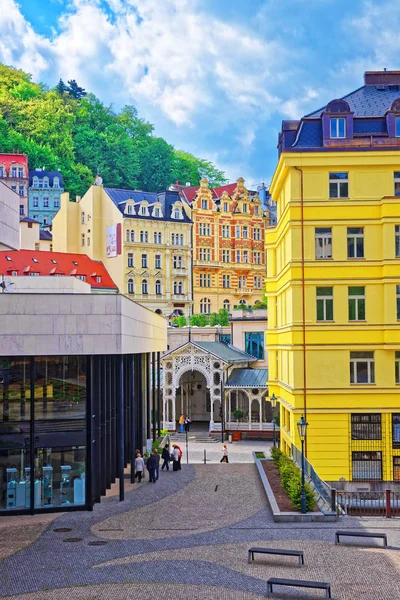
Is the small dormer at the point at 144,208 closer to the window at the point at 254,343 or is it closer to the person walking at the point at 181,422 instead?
the window at the point at 254,343

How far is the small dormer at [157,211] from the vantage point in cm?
8288

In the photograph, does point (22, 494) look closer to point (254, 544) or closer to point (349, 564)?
point (254, 544)

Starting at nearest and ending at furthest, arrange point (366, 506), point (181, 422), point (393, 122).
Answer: point (366, 506)
point (393, 122)
point (181, 422)

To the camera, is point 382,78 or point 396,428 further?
point 382,78

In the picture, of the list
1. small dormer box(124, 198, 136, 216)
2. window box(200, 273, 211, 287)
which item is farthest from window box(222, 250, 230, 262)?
small dormer box(124, 198, 136, 216)

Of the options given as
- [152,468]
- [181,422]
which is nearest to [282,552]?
[152,468]

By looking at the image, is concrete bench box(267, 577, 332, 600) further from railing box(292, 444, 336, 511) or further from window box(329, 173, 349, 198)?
window box(329, 173, 349, 198)

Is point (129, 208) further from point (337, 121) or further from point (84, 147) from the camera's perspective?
point (337, 121)

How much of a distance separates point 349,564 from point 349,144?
19326 millimetres

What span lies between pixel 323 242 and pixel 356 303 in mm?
2824

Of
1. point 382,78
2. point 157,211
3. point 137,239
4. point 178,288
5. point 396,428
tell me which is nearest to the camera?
point 396,428

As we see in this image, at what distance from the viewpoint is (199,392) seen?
6059 centimetres

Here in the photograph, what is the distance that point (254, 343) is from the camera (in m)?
62.2

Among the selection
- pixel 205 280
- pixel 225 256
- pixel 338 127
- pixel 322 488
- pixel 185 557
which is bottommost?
pixel 185 557
